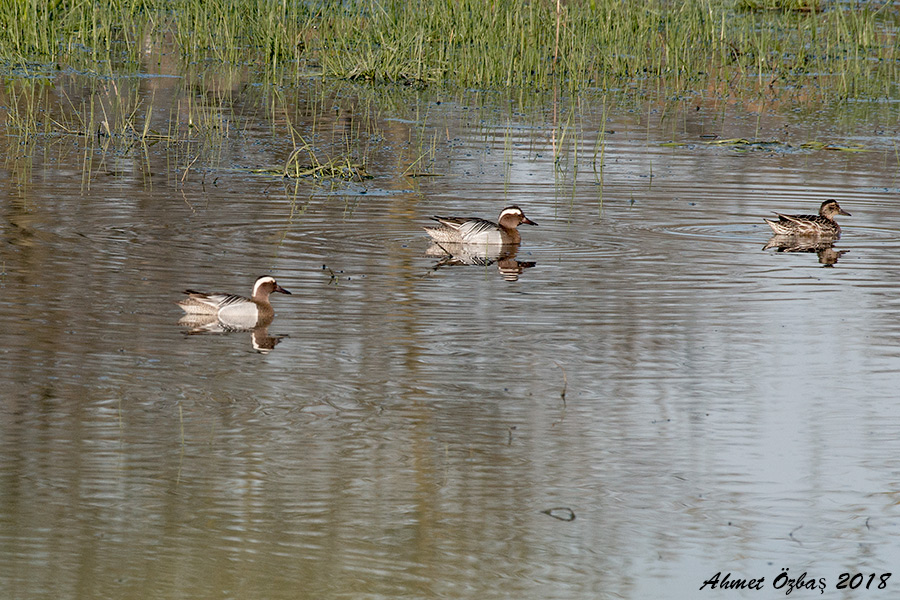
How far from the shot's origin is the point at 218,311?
9.85 metres

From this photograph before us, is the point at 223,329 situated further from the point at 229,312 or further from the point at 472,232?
the point at 472,232

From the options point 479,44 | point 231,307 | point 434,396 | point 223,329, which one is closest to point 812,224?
point 231,307

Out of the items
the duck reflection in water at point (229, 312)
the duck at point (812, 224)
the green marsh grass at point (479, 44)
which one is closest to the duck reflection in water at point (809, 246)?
the duck at point (812, 224)

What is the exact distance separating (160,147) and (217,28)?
9.14m

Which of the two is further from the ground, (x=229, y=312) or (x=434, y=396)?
(x=229, y=312)

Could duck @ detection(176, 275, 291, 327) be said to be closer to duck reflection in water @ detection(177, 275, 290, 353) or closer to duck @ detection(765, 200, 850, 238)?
duck reflection in water @ detection(177, 275, 290, 353)

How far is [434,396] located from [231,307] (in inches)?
92.0

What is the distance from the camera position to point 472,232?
509 inches

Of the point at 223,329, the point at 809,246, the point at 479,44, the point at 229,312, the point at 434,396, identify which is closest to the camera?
the point at 434,396

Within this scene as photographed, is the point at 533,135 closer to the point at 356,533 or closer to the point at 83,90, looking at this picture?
the point at 83,90

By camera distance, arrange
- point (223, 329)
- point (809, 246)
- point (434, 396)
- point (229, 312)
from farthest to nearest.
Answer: point (809, 246)
point (229, 312)
point (223, 329)
point (434, 396)

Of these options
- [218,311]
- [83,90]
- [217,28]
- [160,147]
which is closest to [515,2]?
[217,28]

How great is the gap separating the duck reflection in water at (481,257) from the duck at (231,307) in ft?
7.86

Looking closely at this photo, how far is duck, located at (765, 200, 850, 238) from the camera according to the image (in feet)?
43.5
